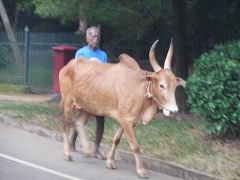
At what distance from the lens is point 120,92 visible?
32.2 ft

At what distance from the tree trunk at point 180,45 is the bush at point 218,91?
135 inches

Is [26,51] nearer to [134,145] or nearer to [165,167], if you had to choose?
[165,167]

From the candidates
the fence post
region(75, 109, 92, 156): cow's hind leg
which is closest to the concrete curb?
region(75, 109, 92, 156): cow's hind leg

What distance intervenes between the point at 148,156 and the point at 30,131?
3454 mm

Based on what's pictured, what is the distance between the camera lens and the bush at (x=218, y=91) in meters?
10.7

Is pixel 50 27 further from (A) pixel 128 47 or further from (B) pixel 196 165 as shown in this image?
(B) pixel 196 165

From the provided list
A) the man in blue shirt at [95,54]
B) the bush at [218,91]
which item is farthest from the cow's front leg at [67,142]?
the bush at [218,91]

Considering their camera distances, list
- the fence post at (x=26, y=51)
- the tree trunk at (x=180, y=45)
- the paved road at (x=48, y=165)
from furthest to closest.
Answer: the fence post at (x=26, y=51) < the tree trunk at (x=180, y=45) < the paved road at (x=48, y=165)

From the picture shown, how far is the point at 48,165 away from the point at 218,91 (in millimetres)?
2934

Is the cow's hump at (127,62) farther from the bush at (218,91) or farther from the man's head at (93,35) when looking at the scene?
the bush at (218,91)

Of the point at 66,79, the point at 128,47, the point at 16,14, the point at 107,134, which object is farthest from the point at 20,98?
the point at 16,14

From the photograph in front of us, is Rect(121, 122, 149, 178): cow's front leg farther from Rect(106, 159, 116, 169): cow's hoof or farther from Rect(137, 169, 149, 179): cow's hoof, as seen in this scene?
Rect(106, 159, 116, 169): cow's hoof

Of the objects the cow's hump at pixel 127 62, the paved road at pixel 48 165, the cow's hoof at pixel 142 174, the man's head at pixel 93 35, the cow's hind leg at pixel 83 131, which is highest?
the man's head at pixel 93 35

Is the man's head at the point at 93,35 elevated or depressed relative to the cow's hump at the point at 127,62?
elevated
